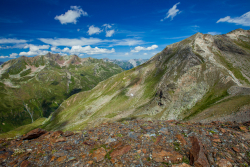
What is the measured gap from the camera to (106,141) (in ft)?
39.7

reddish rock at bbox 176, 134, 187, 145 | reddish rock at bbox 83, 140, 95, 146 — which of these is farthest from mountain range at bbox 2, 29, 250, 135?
reddish rock at bbox 83, 140, 95, 146

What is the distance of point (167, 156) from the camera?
29.7 ft

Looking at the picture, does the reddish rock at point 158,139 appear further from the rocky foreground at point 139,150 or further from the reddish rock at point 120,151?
the reddish rock at point 120,151

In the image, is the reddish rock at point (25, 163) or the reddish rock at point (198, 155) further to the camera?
the reddish rock at point (25, 163)

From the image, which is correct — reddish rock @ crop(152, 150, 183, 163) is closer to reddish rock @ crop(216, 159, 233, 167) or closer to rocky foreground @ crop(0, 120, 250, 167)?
rocky foreground @ crop(0, 120, 250, 167)

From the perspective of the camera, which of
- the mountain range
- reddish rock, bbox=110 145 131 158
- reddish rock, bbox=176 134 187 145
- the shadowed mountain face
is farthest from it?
the shadowed mountain face

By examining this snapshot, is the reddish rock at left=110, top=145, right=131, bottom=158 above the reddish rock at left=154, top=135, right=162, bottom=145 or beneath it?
beneath

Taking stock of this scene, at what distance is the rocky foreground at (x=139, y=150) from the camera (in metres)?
8.68

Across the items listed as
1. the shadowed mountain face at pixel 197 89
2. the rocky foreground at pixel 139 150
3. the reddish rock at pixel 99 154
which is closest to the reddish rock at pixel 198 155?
the rocky foreground at pixel 139 150

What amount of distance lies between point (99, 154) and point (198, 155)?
26.9ft

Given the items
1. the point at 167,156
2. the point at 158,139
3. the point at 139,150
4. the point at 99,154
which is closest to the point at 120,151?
the point at 139,150

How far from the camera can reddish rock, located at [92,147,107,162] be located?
9.40m

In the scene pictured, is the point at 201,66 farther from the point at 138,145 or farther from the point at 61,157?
the point at 61,157

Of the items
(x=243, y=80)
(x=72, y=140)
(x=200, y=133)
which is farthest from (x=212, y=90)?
(x=72, y=140)
